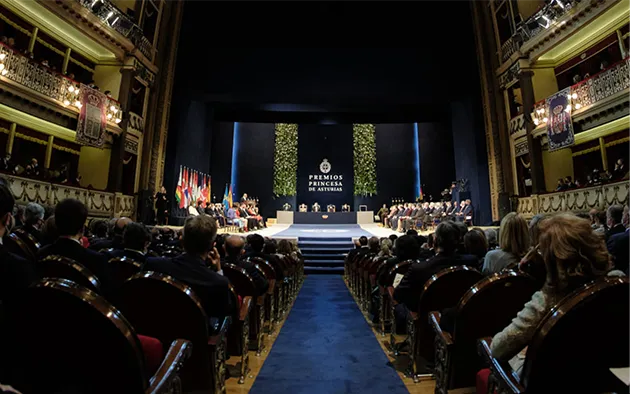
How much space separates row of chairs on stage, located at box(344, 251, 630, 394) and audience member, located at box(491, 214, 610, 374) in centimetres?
9

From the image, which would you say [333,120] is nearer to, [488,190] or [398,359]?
[488,190]

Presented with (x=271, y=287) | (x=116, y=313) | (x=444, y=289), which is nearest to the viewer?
(x=116, y=313)

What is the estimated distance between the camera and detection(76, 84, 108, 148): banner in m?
8.35

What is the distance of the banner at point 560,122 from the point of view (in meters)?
8.46

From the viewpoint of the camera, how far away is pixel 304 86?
11.9 metres

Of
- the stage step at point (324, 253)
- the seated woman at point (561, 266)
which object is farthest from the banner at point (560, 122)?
the seated woman at point (561, 266)

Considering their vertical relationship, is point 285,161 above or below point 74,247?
above

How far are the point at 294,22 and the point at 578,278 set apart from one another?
40.8ft

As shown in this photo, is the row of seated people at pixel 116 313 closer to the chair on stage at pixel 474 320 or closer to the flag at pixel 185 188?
the chair on stage at pixel 474 320

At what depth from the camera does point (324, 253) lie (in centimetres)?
842

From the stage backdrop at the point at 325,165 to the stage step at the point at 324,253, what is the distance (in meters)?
9.20

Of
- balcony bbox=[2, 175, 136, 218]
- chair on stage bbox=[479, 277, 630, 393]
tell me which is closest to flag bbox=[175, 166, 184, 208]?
balcony bbox=[2, 175, 136, 218]

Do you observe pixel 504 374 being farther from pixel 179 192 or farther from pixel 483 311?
pixel 179 192

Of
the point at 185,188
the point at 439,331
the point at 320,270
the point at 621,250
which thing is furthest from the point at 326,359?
the point at 185,188
